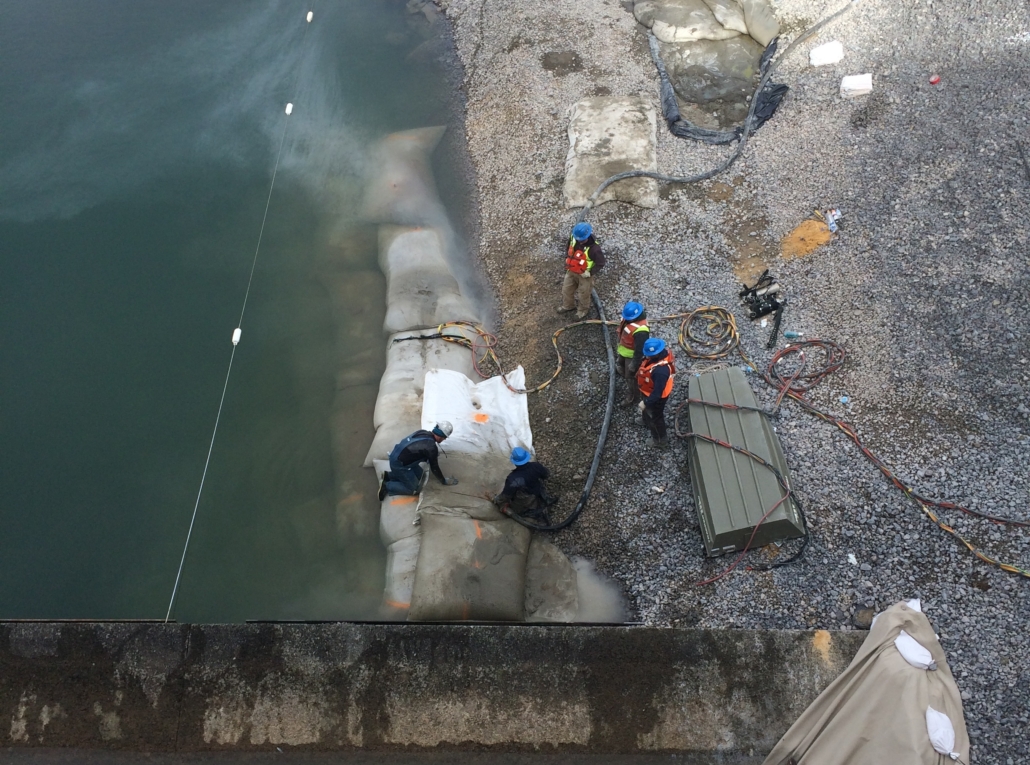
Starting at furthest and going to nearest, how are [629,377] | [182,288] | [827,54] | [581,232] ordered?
[827,54] → [182,288] → [581,232] → [629,377]

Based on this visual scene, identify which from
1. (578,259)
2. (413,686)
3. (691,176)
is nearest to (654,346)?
(578,259)

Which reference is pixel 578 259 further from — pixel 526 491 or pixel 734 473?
pixel 734 473

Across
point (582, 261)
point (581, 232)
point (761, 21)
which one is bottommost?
point (582, 261)

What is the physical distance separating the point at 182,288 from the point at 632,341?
770 cm

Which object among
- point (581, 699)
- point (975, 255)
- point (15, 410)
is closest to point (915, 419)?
point (975, 255)

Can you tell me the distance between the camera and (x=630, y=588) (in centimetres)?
710

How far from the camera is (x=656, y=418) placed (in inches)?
295

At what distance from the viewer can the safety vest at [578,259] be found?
849 centimetres

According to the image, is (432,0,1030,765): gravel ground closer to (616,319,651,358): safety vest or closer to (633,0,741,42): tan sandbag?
(616,319,651,358): safety vest

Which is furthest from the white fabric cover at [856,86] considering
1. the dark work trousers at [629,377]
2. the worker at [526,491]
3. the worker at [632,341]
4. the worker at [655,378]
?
the worker at [526,491]

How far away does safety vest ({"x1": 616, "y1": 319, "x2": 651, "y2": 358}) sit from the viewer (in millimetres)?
7631

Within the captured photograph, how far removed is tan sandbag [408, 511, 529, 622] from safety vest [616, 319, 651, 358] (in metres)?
2.51

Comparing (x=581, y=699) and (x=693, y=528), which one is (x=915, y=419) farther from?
(x=581, y=699)

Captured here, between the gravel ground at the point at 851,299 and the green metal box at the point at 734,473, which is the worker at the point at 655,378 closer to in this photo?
the green metal box at the point at 734,473
